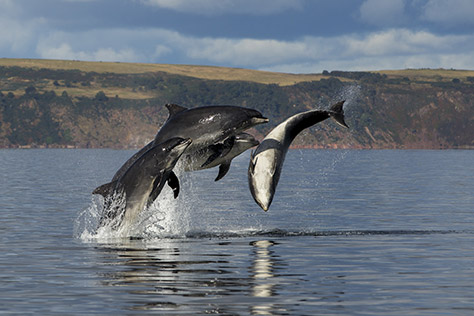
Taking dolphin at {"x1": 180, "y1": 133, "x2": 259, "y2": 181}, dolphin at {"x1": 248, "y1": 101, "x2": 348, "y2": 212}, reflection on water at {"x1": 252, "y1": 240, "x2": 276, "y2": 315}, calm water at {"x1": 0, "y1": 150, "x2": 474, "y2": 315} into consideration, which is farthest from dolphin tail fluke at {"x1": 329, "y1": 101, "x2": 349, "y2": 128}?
reflection on water at {"x1": 252, "y1": 240, "x2": 276, "y2": 315}

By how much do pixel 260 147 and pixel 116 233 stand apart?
6.25 metres

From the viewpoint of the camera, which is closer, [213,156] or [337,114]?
[337,114]

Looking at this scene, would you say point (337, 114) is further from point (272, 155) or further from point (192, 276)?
point (192, 276)

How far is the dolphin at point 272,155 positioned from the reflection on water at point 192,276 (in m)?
1.79

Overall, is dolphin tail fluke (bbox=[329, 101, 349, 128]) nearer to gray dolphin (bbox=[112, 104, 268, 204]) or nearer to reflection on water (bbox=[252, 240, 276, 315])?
gray dolphin (bbox=[112, 104, 268, 204])

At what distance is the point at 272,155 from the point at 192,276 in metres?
5.23

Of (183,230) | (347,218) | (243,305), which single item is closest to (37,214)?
(183,230)

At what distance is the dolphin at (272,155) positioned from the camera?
23.7 metres

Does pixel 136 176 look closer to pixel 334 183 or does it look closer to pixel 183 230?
pixel 183 230

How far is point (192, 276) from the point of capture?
2011cm

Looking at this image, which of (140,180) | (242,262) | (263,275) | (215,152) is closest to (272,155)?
(215,152)

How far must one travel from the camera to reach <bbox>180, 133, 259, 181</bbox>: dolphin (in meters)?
24.8

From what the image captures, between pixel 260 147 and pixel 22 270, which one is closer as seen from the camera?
pixel 22 270

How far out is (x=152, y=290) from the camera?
59.5 ft
